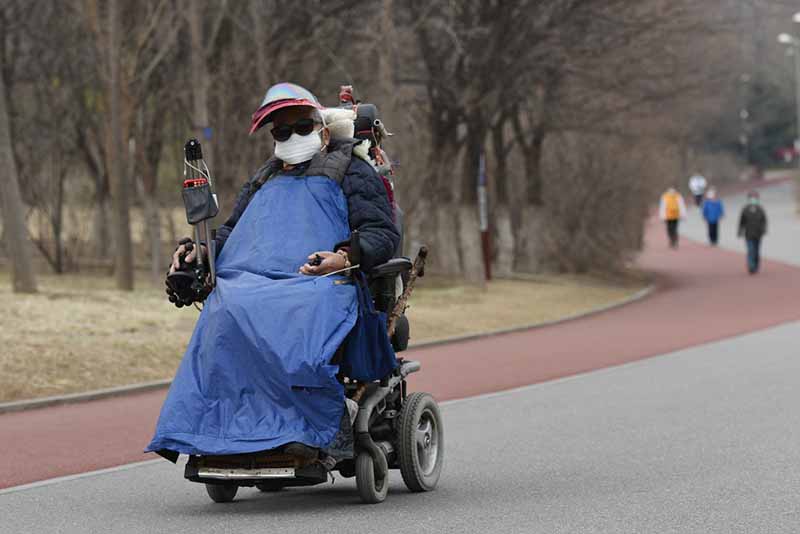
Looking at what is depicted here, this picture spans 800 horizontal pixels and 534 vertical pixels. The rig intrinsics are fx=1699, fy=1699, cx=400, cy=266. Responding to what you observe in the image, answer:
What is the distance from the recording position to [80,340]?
58.7 ft

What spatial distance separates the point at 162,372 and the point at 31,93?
68.6 ft

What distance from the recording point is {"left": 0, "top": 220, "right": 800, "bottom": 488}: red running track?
40.0 feet

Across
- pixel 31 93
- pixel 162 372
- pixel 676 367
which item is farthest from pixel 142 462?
pixel 31 93

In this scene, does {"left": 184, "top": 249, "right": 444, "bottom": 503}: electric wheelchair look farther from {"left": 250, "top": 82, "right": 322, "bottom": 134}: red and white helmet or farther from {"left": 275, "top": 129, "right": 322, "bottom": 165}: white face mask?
{"left": 250, "top": 82, "right": 322, "bottom": 134}: red and white helmet

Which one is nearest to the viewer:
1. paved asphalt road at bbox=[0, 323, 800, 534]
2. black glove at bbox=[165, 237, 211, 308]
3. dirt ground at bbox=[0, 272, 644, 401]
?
paved asphalt road at bbox=[0, 323, 800, 534]

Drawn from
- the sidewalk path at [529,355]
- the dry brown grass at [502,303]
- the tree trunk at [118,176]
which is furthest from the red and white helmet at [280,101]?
the tree trunk at [118,176]

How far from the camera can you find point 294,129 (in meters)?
8.71

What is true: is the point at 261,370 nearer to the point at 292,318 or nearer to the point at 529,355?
the point at 292,318

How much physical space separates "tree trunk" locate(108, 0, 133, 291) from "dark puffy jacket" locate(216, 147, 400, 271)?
1640 centimetres

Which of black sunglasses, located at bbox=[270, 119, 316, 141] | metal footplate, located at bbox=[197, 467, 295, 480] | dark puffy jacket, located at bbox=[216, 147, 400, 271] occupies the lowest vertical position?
metal footplate, located at bbox=[197, 467, 295, 480]

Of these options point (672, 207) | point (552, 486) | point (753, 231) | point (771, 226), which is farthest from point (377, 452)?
point (771, 226)

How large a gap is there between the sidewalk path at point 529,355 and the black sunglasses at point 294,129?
10.4 feet

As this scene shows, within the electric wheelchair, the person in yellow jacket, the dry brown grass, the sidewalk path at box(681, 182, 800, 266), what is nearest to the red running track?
the dry brown grass

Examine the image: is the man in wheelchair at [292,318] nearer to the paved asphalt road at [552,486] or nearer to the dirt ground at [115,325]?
the paved asphalt road at [552,486]
